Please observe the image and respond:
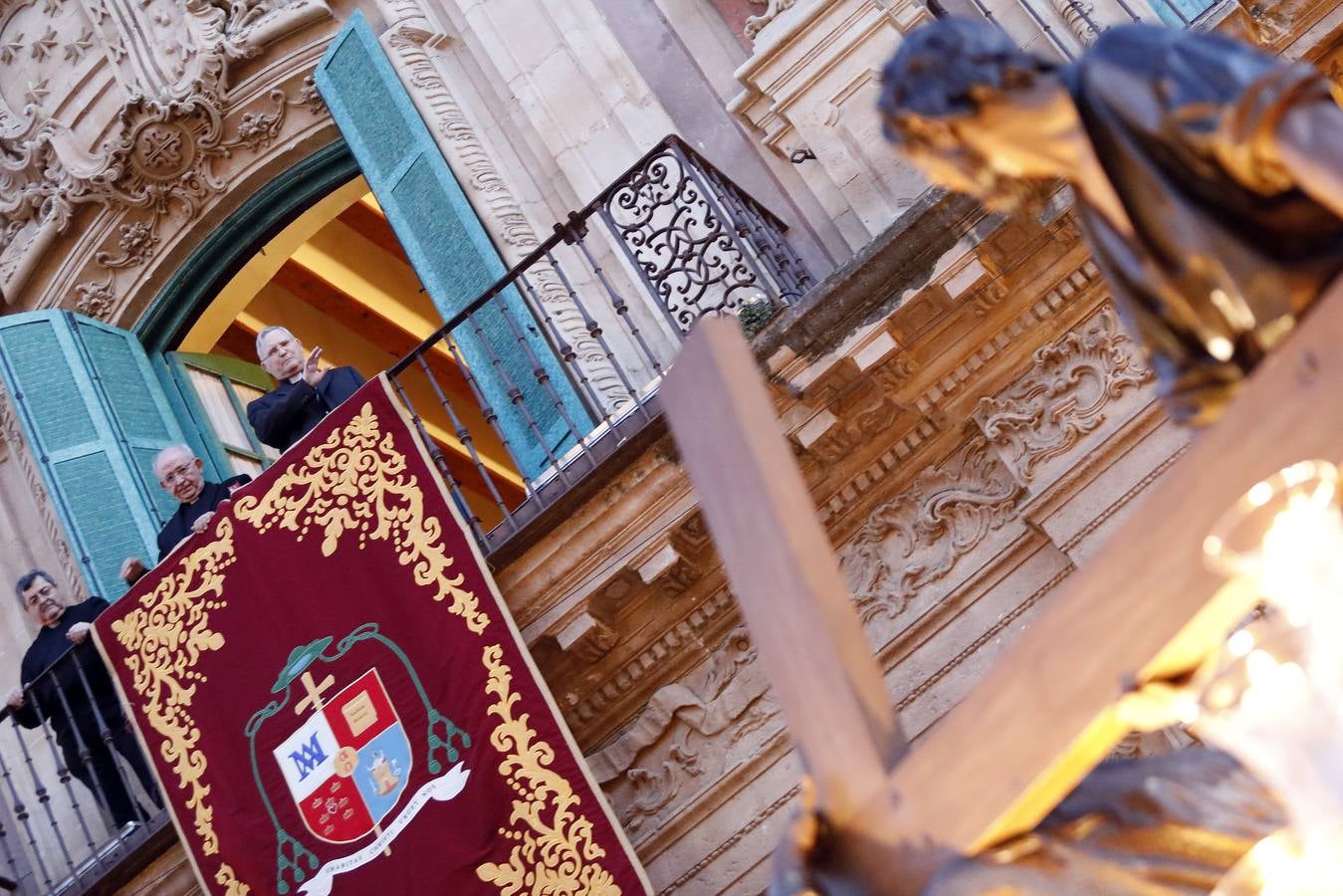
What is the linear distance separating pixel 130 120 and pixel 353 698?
12.4 ft

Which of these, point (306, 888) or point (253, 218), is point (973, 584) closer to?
point (306, 888)

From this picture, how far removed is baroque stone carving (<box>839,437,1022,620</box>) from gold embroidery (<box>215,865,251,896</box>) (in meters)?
2.30

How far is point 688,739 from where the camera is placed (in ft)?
18.7

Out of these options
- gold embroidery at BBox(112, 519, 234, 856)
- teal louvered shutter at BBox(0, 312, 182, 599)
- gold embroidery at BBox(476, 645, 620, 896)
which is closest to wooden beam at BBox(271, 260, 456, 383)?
teal louvered shutter at BBox(0, 312, 182, 599)

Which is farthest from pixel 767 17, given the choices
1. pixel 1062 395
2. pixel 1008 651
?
pixel 1008 651

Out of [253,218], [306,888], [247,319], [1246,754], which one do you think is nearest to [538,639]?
[306,888]

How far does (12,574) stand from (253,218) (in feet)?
6.68

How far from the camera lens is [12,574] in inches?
325

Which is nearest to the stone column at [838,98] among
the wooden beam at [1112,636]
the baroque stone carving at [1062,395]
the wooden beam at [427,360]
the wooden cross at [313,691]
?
the baroque stone carving at [1062,395]

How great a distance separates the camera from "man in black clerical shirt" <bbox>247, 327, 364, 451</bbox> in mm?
6781

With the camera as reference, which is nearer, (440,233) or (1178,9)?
(1178,9)

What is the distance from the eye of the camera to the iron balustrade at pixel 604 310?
20.2 feet

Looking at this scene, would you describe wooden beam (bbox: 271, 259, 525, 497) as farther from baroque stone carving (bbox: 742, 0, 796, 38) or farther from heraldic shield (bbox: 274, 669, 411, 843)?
heraldic shield (bbox: 274, 669, 411, 843)

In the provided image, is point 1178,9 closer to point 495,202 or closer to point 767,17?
point 767,17
